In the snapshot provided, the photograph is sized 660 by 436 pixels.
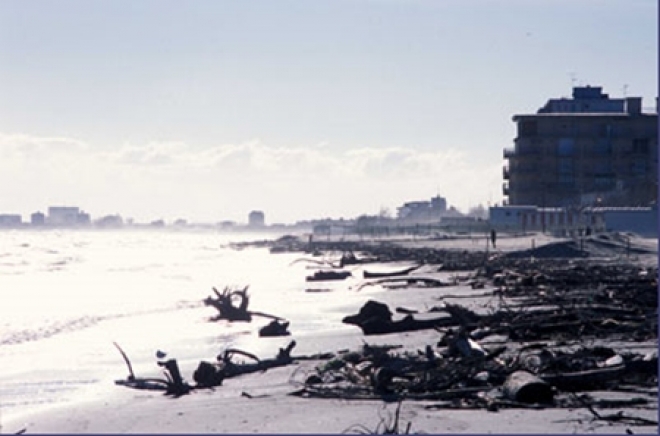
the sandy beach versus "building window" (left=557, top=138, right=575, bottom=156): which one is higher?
"building window" (left=557, top=138, right=575, bottom=156)

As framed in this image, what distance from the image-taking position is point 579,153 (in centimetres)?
10162

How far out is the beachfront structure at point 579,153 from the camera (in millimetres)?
100188

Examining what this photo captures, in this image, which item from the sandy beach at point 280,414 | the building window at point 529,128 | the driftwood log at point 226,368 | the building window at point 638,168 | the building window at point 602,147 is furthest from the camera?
the building window at point 529,128

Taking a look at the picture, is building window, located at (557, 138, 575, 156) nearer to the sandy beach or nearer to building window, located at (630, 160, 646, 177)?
building window, located at (630, 160, 646, 177)

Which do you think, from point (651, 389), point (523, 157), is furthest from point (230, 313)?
point (523, 157)

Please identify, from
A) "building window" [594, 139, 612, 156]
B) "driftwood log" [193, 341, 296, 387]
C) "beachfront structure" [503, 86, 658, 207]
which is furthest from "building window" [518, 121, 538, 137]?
"driftwood log" [193, 341, 296, 387]

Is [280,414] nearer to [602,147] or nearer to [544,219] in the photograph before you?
[544,219]

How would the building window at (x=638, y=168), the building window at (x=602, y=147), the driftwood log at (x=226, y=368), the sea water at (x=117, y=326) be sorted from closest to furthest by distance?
the driftwood log at (x=226, y=368)
the sea water at (x=117, y=326)
the building window at (x=638, y=168)
the building window at (x=602, y=147)

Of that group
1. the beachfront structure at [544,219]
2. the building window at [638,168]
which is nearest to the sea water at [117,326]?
the beachfront structure at [544,219]

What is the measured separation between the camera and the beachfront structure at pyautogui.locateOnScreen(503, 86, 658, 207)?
329ft

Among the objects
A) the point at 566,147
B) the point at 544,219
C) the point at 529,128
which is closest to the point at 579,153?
the point at 566,147

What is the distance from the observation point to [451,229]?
13000cm

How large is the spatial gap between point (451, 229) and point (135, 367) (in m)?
112

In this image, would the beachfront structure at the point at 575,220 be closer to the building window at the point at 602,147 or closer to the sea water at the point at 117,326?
the building window at the point at 602,147
